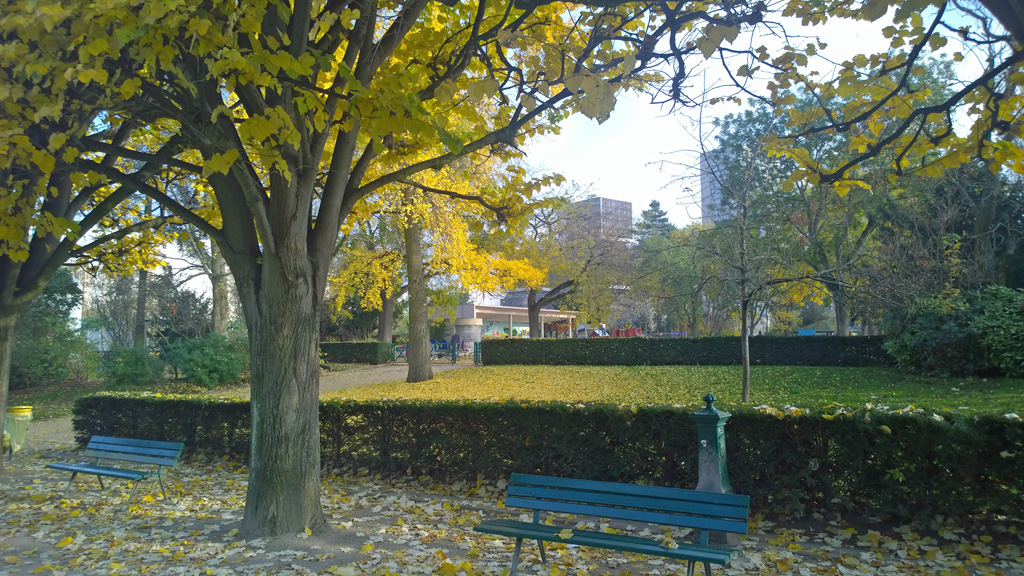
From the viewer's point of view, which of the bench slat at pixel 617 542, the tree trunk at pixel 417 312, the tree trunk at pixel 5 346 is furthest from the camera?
the tree trunk at pixel 417 312

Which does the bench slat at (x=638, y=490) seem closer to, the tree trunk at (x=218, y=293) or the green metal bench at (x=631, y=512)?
the green metal bench at (x=631, y=512)

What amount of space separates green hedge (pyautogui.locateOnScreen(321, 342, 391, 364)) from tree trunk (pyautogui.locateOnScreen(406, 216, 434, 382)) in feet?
35.1

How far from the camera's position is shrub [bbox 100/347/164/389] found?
18.3m

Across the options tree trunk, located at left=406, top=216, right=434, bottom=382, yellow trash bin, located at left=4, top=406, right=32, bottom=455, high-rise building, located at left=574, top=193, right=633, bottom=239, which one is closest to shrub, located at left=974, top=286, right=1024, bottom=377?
tree trunk, located at left=406, top=216, right=434, bottom=382

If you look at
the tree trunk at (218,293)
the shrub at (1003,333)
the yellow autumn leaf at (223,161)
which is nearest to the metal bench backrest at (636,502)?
the yellow autumn leaf at (223,161)

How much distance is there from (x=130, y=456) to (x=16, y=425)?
13.7 ft

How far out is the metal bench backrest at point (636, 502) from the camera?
3.88m

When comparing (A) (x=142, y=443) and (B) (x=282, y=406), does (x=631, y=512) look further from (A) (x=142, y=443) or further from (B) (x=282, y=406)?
(A) (x=142, y=443)

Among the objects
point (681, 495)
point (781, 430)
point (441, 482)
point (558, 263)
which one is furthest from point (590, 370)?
point (681, 495)

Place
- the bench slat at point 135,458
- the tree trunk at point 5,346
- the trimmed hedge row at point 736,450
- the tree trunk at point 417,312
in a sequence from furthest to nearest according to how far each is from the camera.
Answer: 1. the tree trunk at point 417,312
2. the tree trunk at point 5,346
3. the bench slat at point 135,458
4. the trimmed hedge row at point 736,450

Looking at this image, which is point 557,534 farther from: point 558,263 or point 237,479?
point 558,263

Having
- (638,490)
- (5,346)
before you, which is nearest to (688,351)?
(638,490)

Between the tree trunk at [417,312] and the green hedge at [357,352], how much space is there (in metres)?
10.7

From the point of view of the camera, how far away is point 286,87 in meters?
4.89
